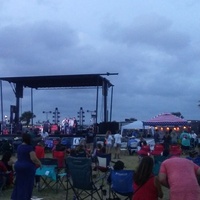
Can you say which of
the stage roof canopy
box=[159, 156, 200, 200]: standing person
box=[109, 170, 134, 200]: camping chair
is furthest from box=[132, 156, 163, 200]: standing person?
the stage roof canopy

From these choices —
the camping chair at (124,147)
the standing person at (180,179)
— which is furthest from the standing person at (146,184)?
the camping chair at (124,147)

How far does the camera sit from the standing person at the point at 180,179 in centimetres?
471

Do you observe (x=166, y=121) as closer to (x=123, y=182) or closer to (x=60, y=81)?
(x=60, y=81)

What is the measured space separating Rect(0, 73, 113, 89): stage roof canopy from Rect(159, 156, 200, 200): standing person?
926 inches

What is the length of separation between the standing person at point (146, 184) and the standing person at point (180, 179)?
114mm

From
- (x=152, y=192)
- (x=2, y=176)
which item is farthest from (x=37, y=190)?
(x=152, y=192)

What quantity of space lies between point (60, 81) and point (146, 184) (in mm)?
27290

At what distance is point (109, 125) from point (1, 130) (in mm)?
7106

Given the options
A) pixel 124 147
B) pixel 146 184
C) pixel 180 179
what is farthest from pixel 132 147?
pixel 180 179

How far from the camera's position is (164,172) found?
193 inches

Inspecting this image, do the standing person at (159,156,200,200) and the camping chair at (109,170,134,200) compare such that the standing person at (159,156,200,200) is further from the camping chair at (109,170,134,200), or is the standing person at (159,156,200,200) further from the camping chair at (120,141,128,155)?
the camping chair at (120,141,128,155)

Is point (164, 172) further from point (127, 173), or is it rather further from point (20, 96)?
point (20, 96)

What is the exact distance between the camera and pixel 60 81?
31.9m

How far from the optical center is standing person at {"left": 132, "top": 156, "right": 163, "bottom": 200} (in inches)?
194
